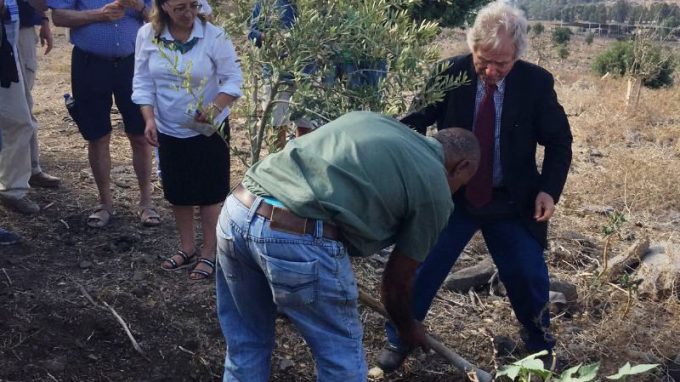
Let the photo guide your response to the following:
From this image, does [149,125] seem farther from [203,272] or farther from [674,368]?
[674,368]

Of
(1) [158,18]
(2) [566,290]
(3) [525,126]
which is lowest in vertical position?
(2) [566,290]

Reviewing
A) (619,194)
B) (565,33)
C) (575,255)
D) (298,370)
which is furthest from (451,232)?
(565,33)

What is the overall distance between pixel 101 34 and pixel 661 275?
11.3 feet

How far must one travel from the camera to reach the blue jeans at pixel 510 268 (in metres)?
3.23

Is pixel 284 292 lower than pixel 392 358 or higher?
higher

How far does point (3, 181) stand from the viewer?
14.8 feet

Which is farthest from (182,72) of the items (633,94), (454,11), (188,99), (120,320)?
(633,94)

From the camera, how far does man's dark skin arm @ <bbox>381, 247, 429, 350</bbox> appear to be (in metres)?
2.31

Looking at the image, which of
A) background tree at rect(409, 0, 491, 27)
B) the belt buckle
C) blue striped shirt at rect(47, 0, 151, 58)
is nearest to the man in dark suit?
the belt buckle

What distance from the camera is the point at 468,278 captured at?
427 centimetres

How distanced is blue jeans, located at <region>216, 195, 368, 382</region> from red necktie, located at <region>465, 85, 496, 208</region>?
104 centimetres

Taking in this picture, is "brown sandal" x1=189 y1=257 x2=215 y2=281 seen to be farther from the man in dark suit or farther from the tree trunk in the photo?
the tree trunk

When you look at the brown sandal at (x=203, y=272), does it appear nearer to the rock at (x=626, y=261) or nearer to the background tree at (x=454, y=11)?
the rock at (x=626, y=261)

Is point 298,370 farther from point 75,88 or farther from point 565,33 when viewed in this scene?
point 565,33
